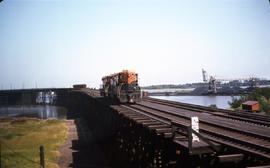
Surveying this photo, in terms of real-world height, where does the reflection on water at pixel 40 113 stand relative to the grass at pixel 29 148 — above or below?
below

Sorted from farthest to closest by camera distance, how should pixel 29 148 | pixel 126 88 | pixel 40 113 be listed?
pixel 40 113 < pixel 29 148 < pixel 126 88

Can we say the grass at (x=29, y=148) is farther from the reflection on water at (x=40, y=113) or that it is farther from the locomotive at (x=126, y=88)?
the reflection on water at (x=40, y=113)

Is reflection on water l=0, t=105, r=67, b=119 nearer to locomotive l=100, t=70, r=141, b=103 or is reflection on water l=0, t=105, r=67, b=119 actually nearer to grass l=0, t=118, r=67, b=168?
grass l=0, t=118, r=67, b=168

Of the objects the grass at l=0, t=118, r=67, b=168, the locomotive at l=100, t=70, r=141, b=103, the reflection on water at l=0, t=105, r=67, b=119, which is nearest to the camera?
the grass at l=0, t=118, r=67, b=168

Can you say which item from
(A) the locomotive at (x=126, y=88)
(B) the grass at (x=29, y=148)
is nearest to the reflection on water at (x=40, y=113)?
(B) the grass at (x=29, y=148)

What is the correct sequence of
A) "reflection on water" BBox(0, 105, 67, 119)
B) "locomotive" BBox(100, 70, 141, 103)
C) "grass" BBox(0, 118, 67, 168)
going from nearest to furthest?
"grass" BBox(0, 118, 67, 168)
"locomotive" BBox(100, 70, 141, 103)
"reflection on water" BBox(0, 105, 67, 119)

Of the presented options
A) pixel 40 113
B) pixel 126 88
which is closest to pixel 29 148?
pixel 126 88

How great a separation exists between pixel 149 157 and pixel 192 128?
451cm

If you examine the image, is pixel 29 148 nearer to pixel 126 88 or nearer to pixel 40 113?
pixel 126 88

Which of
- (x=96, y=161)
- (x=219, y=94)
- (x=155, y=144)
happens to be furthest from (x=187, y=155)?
(x=219, y=94)

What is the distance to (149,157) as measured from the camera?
13.9 metres

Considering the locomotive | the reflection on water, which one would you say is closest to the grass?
the locomotive

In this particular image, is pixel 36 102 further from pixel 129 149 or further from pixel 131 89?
pixel 129 149

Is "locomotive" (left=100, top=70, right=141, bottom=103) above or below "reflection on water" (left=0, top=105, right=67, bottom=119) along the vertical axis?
above
